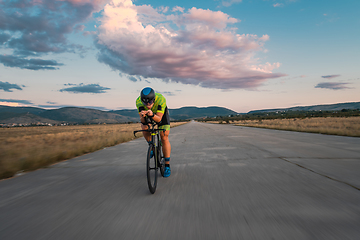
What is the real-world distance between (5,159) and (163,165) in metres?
5.03

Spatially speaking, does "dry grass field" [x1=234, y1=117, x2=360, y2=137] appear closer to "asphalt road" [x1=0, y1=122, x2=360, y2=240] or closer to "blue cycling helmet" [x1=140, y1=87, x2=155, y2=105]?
"asphalt road" [x1=0, y1=122, x2=360, y2=240]

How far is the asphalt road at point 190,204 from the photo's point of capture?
8.10ft

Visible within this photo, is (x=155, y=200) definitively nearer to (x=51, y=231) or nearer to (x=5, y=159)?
(x=51, y=231)

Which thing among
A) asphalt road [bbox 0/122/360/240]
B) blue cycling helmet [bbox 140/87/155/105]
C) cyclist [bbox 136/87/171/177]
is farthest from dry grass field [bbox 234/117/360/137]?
blue cycling helmet [bbox 140/87/155/105]

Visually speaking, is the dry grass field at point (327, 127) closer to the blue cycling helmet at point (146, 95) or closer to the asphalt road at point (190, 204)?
the asphalt road at point (190, 204)

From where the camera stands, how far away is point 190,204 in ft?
→ 10.9

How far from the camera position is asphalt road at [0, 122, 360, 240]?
2469 millimetres

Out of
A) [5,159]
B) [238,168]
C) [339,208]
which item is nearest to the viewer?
[339,208]

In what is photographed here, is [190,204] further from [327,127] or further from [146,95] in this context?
[327,127]

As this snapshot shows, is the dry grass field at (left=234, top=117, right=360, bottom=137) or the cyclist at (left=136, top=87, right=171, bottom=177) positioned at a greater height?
the cyclist at (left=136, top=87, right=171, bottom=177)

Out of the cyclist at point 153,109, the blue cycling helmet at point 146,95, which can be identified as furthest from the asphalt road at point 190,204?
the blue cycling helmet at point 146,95

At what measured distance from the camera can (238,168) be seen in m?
5.84

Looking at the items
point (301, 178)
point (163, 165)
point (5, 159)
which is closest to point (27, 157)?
point (5, 159)

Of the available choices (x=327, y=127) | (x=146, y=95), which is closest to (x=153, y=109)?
(x=146, y=95)
